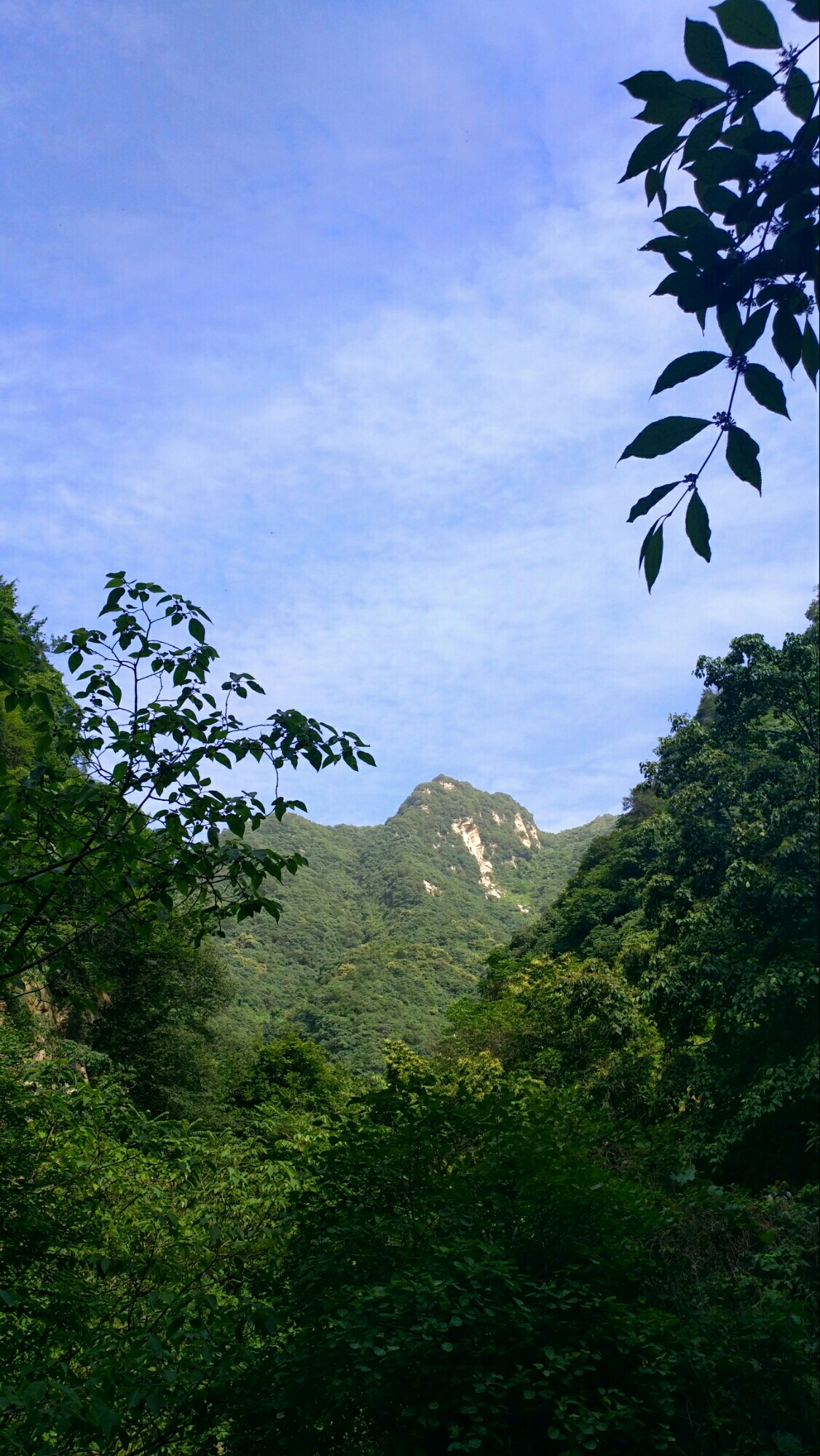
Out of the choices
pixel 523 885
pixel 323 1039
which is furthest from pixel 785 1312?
pixel 523 885

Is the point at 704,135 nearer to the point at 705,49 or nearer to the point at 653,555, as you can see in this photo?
the point at 705,49

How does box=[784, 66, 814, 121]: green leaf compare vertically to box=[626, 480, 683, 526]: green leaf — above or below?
above

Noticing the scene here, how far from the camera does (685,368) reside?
1084 millimetres

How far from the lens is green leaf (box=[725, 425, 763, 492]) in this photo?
1.12 meters

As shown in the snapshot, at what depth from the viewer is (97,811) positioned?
3268 millimetres

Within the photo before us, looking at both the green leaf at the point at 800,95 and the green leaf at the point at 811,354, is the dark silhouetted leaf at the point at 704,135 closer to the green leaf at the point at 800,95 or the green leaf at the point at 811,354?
the green leaf at the point at 800,95

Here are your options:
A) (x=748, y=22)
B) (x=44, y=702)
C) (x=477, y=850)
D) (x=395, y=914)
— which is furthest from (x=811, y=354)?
(x=477, y=850)

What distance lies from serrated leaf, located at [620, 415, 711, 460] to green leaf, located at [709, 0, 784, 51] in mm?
481

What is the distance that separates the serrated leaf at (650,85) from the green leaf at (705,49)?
3cm

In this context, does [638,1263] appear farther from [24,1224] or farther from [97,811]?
[97,811]

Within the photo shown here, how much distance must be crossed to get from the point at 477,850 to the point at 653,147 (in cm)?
14177

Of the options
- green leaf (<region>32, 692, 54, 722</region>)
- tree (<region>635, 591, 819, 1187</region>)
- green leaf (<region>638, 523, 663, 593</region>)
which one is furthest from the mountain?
green leaf (<region>638, 523, 663, 593</region>)

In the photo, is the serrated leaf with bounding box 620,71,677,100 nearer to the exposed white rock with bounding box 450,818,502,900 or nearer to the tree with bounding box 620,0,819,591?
the tree with bounding box 620,0,819,591

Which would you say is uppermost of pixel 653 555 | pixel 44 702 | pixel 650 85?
pixel 650 85
